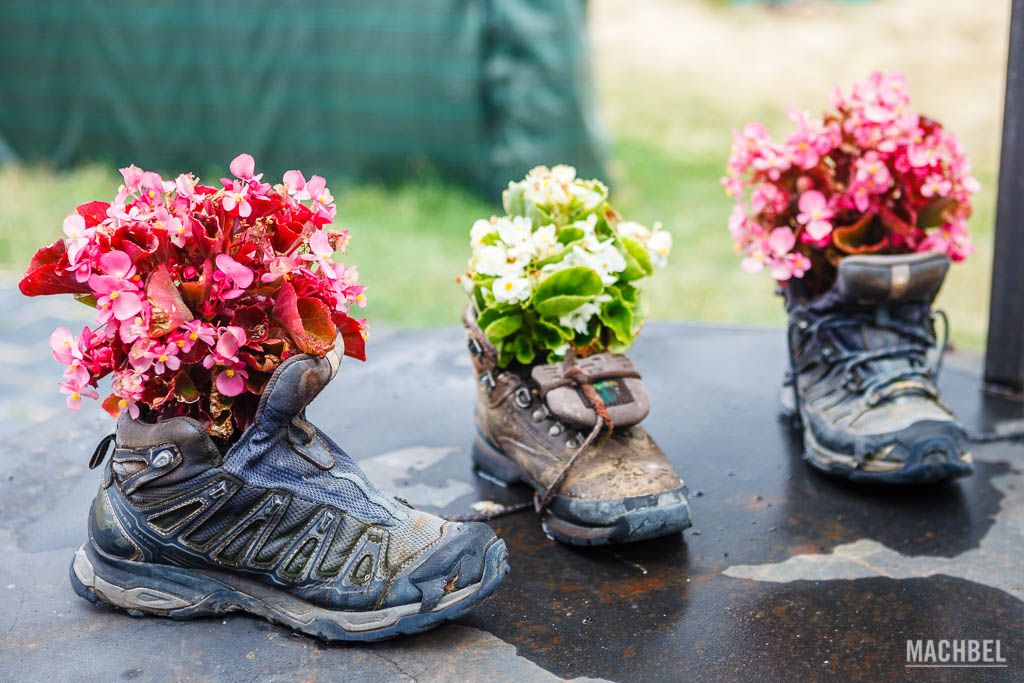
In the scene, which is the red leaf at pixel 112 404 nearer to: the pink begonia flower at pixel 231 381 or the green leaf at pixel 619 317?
the pink begonia flower at pixel 231 381

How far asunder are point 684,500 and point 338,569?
65 centimetres

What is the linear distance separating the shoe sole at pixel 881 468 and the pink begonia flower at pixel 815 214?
1.44 feet

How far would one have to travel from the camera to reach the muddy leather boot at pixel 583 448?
192 centimetres

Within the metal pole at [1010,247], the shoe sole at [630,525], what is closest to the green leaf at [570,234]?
the shoe sole at [630,525]

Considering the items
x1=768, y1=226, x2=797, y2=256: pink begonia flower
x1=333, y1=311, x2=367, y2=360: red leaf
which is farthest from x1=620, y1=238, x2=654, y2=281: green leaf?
x1=333, y1=311, x2=367, y2=360: red leaf

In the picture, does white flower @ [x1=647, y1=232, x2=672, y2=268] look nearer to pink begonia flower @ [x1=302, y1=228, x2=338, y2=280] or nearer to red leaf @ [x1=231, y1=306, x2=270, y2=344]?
pink begonia flower @ [x1=302, y1=228, x2=338, y2=280]

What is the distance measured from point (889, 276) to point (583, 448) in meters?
0.75

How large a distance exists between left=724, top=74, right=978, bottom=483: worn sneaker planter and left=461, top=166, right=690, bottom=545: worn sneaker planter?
354 millimetres

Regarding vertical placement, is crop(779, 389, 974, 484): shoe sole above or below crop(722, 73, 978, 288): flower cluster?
below

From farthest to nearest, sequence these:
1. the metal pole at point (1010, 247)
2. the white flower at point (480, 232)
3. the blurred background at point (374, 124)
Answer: the blurred background at point (374, 124) < the metal pole at point (1010, 247) < the white flower at point (480, 232)

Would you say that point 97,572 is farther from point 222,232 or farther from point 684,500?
point 684,500

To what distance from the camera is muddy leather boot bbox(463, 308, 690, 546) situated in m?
1.92

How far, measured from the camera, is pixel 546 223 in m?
2.16

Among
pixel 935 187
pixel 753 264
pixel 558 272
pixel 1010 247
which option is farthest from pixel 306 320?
pixel 1010 247
